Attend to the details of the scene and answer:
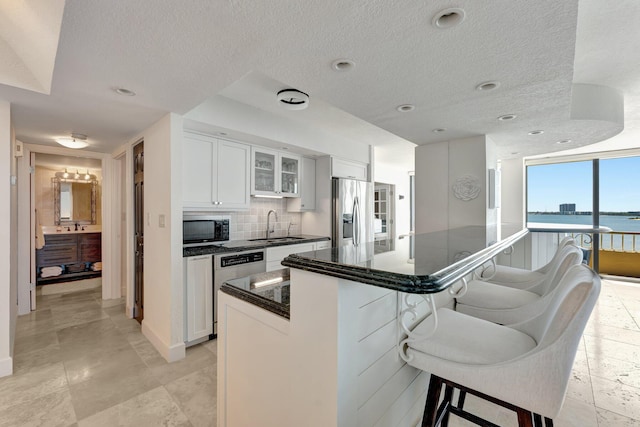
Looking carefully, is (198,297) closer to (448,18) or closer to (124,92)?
(124,92)

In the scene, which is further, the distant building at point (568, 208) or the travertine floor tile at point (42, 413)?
the distant building at point (568, 208)

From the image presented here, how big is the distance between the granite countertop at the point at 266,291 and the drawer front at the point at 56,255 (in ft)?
18.1

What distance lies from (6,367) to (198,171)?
7.20 feet

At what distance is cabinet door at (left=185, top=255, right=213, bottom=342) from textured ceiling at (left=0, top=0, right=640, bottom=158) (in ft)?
4.67

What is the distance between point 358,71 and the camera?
1.61m

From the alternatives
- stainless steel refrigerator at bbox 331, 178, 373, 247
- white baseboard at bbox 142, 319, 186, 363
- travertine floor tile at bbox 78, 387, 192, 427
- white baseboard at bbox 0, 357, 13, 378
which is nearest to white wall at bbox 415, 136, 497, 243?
stainless steel refrigerator at bbox 331, 178, 373, 247

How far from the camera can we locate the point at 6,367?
2.21 metres

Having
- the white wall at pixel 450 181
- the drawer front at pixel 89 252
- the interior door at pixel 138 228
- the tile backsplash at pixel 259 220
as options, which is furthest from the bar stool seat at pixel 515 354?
the drawer front at pixel 89 252

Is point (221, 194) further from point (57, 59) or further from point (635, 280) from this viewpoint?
point (635, 280)

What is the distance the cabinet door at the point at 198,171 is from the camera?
2.85 metres

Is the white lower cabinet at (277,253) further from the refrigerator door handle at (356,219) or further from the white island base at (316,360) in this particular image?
the white island base at (316,360)

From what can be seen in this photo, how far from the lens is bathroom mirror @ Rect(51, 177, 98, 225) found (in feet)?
17.0

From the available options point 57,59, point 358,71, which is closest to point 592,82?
point 358,71

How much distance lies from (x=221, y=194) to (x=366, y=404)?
2638 mm
